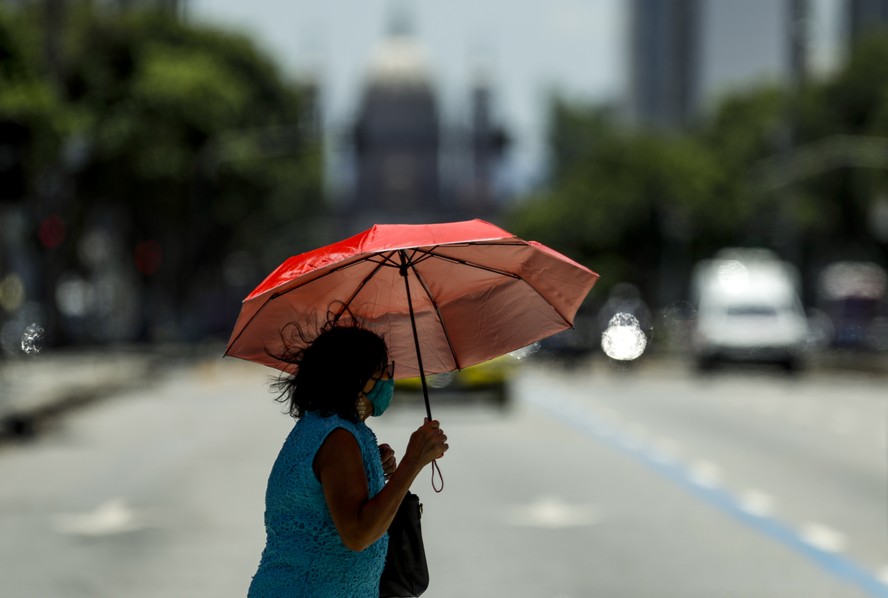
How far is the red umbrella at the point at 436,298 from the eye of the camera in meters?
5.05

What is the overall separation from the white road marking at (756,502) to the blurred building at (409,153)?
146031 mm

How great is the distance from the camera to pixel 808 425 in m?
22.7

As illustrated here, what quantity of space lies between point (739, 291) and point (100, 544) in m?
29.4

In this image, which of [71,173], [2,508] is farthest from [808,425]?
[71,173]

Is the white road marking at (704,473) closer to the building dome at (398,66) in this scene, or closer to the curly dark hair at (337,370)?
the curly dark hair at (337,370)

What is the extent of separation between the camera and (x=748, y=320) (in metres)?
39.1

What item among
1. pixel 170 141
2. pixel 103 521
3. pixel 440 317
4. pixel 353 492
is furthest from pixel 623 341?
pixel 353 492

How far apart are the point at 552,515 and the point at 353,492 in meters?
8.83

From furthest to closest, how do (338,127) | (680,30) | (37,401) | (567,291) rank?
(680,30), (338,127), (37,401), (567,291)

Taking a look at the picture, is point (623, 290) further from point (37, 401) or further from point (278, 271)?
point (278, 271)

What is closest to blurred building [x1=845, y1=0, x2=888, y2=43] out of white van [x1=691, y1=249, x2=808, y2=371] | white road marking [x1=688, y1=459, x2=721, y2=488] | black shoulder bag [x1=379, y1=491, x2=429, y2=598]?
white van [x1=691, y1=249, x2=808, y2=371]

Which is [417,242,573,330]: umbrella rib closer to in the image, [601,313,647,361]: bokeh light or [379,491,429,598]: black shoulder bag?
[379,491,429,598]: black shoulder bag

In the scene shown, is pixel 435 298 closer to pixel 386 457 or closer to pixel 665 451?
pixel 386 457

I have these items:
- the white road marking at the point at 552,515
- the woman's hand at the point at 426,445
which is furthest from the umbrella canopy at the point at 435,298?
the white road marking at the point at 552,515
